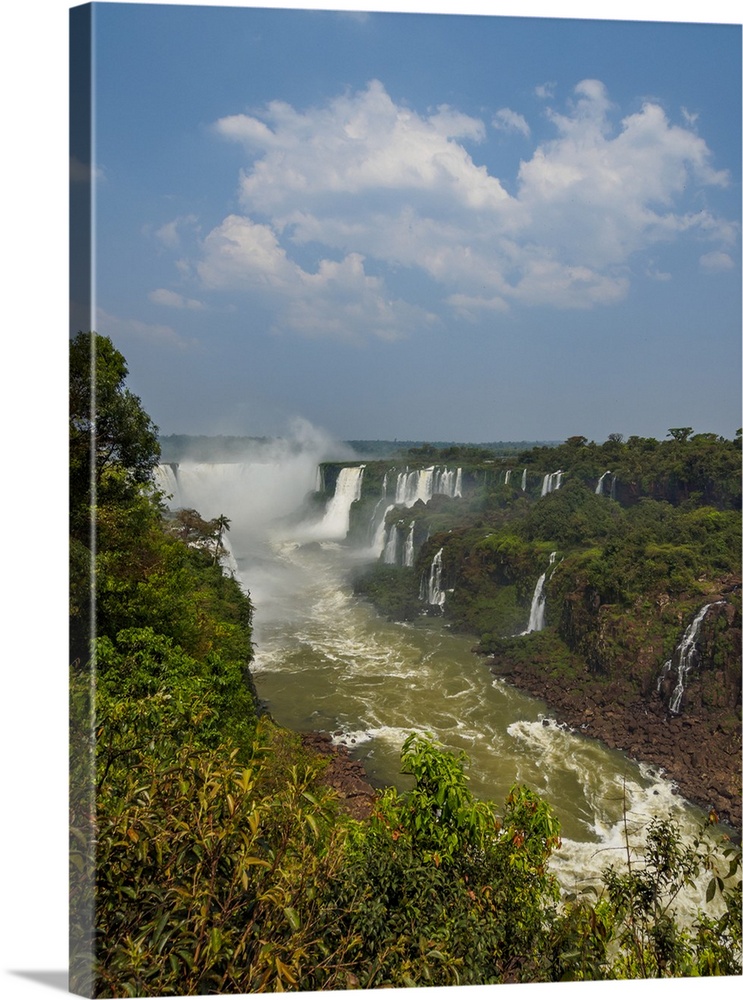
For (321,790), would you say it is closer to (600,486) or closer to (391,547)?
(391,547)

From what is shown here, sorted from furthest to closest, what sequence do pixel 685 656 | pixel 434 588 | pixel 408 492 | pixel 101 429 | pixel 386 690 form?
1. pixel 408 492
2. pixel 434 588
3. pixel 386 690
4. pixel 685 656
5. pixel 101 429

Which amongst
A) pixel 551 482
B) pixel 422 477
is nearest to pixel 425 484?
pixel 422 477

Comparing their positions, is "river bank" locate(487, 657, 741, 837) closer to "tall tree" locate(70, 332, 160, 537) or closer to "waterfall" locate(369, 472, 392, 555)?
"waterfall" locate(369, 472, 392, 555)

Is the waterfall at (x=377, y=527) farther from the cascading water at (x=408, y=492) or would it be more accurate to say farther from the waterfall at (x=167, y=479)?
the waterfall at (x=167, y=479)

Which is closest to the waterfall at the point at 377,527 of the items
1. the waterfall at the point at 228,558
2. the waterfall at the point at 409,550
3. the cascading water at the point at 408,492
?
the cascading water at the point at 408,492

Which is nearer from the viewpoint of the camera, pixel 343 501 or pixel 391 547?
pixel 343 501

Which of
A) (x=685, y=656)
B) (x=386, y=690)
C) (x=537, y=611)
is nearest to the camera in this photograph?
(x=685, y=656)
